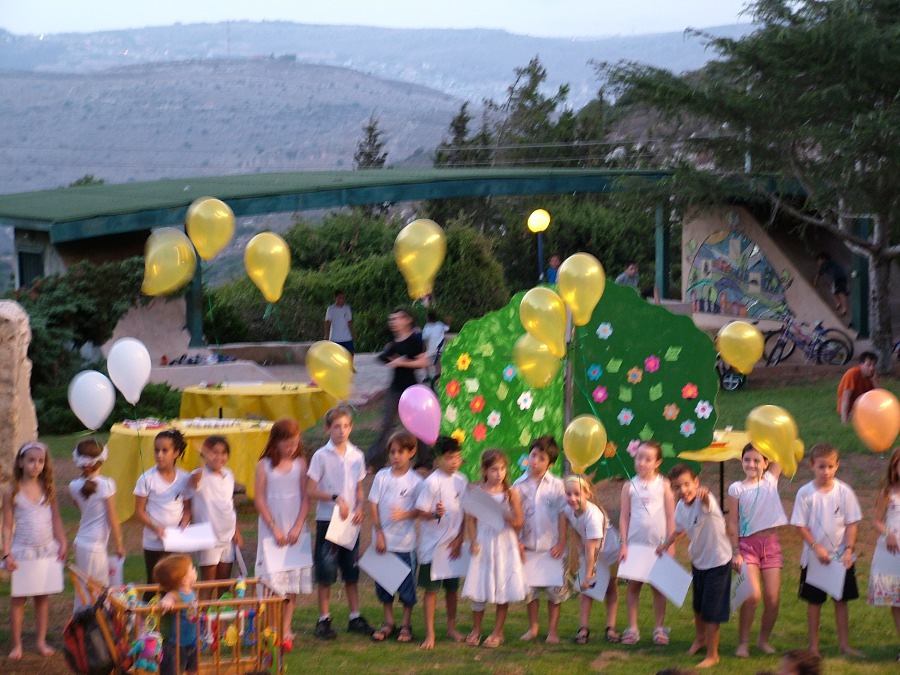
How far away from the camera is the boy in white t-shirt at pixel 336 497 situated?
6.73m

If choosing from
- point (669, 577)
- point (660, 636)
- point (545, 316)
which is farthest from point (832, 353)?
point (669, 577)

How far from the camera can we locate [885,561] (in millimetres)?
6324

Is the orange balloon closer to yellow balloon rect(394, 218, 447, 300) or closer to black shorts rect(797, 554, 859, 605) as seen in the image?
black shorts rect(797, 554, 859, 605)

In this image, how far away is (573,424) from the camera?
6.85 metres

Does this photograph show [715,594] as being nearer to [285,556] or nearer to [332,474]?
→ [332,474]

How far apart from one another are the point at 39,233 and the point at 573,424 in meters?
11.5

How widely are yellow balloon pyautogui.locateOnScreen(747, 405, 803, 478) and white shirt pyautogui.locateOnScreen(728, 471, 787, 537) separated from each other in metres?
0.17

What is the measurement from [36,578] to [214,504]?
1.00 meters

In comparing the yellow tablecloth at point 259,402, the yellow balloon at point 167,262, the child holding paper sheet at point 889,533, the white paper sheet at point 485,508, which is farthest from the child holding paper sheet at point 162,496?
the yellow tablecloth at point 259,402

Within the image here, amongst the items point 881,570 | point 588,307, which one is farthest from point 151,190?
point 881,570

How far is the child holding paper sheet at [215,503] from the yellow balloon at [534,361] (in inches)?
77.3

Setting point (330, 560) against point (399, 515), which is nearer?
point (399, 515)

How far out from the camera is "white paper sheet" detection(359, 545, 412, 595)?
21.5 feet

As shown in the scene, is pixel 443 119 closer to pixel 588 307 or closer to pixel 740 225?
pixel 740 225
